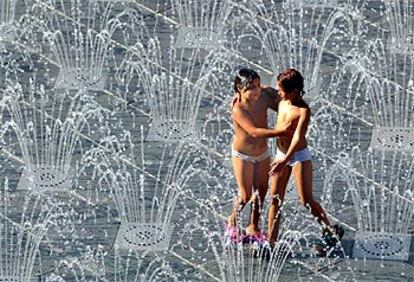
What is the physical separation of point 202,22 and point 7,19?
79.8 inches

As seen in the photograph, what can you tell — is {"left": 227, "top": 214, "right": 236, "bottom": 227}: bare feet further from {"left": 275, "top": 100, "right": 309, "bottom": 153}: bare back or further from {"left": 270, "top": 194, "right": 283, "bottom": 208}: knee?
{"left": 275, "top": 100, "right": 309, "bottom": 153}: bare back

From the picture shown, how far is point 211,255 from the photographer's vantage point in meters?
16.8

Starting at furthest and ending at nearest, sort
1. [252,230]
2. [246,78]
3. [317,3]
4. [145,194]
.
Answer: [317,3], [145,194], [252,230], [246,78]

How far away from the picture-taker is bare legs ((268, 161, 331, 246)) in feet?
53.3

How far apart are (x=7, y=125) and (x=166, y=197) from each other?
205cm

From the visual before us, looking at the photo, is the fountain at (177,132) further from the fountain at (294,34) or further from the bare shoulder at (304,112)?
the bare shoulder at (304,112)

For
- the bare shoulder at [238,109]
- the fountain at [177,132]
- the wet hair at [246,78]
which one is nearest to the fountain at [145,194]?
the fountain at [177,132]

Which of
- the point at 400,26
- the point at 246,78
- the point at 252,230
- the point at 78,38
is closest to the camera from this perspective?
the point at 246,78

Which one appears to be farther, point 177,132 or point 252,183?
point 177,132

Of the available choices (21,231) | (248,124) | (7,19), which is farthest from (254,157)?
(7,19)

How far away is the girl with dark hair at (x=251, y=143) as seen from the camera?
1617cm

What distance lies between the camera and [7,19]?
2084 cm

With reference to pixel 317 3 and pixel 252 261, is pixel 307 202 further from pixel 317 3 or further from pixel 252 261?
pixel 317 3

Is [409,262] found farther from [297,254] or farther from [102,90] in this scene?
[102,90]
